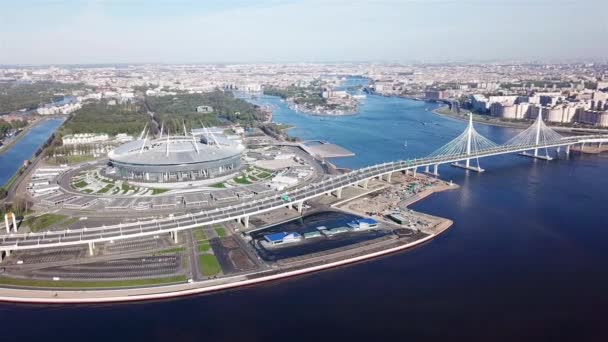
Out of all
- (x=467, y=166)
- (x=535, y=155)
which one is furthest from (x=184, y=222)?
(x=535, y=155)

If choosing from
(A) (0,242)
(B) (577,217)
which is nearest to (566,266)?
(B) (577,217)

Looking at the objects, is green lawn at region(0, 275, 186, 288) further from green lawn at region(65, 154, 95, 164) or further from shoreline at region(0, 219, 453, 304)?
green lawn at region(65, 154, 95, 164)

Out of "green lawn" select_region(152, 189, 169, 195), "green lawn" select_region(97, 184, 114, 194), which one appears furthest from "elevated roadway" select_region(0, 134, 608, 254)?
"green lawn" select_region(97, 184, 114, 194)

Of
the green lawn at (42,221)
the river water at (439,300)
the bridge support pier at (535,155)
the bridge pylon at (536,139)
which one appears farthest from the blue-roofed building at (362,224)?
the bridge pylon at (536,139)

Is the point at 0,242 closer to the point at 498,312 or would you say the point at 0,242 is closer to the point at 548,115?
the point at 498,312

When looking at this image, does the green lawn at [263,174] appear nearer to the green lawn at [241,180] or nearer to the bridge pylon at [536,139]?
the green lawn at [241,180]
